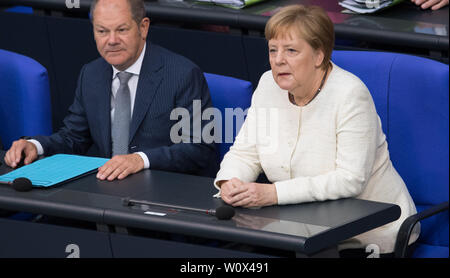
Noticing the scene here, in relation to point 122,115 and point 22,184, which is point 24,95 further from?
point 22,184

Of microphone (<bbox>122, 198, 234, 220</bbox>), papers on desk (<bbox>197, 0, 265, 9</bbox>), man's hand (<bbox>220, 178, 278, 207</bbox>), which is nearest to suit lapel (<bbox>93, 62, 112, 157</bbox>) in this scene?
microphone (<bbox>122, 198, 234, 220</bbox>)

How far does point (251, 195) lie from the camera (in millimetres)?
2662

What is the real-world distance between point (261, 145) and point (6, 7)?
7.93 feet

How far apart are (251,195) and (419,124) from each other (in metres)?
0.71

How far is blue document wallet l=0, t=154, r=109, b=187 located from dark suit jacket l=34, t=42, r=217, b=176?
→ 0.16 meters

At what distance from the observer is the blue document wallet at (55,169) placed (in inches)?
116

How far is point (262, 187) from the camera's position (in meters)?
2.69

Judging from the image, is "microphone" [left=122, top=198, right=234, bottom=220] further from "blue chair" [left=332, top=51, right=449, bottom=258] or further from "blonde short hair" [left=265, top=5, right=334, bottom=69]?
"blue chair" [left=332, top=51, right=449, bottom=258]

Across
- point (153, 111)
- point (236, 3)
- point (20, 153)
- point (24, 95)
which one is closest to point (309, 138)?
point (153, 111)

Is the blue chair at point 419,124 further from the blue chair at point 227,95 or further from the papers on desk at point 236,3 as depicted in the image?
the papers on desk at point 236,3

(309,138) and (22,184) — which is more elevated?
(309,138)

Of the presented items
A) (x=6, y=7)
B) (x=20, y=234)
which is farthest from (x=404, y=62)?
(x=6, y=7)
